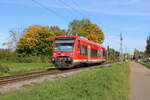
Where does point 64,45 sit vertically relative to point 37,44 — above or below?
below

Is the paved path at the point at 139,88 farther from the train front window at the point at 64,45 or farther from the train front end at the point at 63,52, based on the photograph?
the train front window at the point at 64,45

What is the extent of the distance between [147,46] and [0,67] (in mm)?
94702

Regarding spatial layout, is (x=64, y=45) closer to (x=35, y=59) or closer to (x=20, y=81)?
(x=20, y=81)

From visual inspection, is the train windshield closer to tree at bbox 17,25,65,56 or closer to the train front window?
the train front window

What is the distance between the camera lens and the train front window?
2267cm

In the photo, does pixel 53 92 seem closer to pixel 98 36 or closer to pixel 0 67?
pixel 0 67

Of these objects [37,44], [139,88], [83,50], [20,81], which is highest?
[37,44]

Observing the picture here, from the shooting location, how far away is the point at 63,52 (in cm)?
2264

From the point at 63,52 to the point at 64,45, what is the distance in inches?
30.8

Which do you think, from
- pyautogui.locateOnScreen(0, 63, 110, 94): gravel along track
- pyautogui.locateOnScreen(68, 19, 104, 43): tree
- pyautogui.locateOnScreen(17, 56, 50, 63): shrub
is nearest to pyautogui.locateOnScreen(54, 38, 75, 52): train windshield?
pyautogui.locateOnScreen(0, 63, 110, 94): gravel along track

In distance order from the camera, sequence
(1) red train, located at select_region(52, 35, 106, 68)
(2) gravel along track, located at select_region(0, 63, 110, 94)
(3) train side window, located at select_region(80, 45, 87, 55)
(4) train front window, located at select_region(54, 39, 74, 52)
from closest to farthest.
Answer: (2) gravel along track, located at select_region(0, 63, 110, 94) → (1) red train, located at select_region(52, 35, 106, 68) → (4) train front window, located at select_region(54, 39, 74, 52) → (3) train side window, located at select_region(80, 45, 87, 55)

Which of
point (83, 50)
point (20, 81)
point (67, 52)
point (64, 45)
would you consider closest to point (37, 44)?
point (83, 50)

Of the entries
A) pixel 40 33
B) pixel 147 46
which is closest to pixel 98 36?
pixel 40 33

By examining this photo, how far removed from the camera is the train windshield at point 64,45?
2270 centimetres
